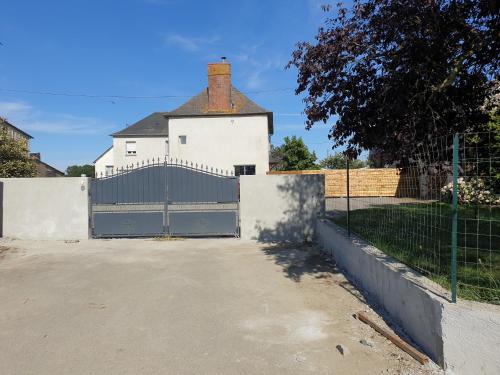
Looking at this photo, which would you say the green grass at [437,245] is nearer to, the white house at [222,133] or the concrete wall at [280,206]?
the concrete wall at [280,206]

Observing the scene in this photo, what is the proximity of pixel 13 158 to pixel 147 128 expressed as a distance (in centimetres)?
1976

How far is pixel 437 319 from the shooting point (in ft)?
12.2

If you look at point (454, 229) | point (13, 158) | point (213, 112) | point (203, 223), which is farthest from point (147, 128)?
point (454, 229)

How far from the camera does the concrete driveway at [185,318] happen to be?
3.98m

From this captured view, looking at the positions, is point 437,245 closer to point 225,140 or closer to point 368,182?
point 368,182

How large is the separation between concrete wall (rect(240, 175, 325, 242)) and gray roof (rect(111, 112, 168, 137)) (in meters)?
26.0

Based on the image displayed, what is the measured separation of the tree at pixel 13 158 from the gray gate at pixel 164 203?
8.59m

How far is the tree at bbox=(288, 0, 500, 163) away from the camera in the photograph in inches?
217

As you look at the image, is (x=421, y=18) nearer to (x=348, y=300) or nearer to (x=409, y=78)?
(x=409, y=78)

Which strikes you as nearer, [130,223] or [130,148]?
[130,223]

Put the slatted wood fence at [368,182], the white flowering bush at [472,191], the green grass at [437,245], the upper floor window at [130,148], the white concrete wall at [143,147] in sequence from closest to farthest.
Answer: the green grass at [437,245]
the white flowering bush at [472,191]
the slatted wood fence at [368,182]
the white concrete wall at [143,147]
the upper floor window at [130,148]

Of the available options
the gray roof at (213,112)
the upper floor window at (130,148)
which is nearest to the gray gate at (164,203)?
the gray roof at (213,112)

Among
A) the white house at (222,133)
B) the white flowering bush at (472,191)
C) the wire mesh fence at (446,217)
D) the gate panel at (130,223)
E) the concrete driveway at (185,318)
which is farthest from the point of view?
the white house at (222,133)

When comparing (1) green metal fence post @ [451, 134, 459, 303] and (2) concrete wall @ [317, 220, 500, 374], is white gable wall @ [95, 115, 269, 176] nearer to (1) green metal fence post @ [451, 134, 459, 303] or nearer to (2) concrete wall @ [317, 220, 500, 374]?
(2) concrete wall @ [317, 220, 500, 374]
